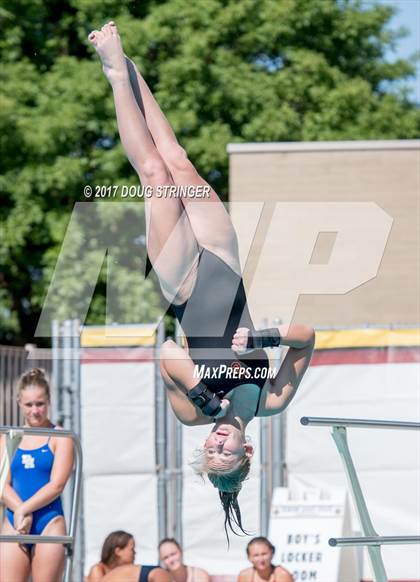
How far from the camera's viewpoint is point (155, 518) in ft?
21.3

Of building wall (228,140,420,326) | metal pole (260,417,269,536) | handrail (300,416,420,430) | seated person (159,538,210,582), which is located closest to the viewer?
handrail (300,416,420,430)

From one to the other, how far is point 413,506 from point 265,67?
25.0ft

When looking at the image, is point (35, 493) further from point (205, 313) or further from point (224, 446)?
point (205, 313)

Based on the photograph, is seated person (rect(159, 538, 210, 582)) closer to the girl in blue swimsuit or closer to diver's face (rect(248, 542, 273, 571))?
diver's face (rect(248, 542, 273, 571))

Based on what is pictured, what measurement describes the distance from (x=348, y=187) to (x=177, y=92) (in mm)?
2461

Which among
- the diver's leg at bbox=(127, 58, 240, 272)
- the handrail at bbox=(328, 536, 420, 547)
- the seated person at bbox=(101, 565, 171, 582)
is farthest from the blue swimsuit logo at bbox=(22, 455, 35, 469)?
the handrail at bbox=(328, 536, 420, 547)

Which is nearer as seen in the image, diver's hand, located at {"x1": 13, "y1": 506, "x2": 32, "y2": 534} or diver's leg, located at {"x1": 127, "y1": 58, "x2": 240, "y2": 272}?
diver's leg, located at {"x1": 127, "y1": 58, "x2": 240, "y2": 272}

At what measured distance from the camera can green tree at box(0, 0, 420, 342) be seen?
10.2 m

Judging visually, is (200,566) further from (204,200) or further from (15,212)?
(15,212)

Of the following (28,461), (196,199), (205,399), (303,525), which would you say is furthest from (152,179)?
(303,525)

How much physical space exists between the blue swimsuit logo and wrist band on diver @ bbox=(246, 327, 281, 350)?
1.61 meters

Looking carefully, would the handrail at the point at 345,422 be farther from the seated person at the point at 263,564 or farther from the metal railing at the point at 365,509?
the seated person at the point at 263,564

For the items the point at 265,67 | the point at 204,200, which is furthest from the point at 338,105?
the point at 204,200

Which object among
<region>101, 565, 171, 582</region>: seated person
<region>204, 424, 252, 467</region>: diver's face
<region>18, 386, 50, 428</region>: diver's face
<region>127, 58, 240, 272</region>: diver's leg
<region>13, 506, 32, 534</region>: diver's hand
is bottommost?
<region>101, 565, 171, 582</region>: seated person
